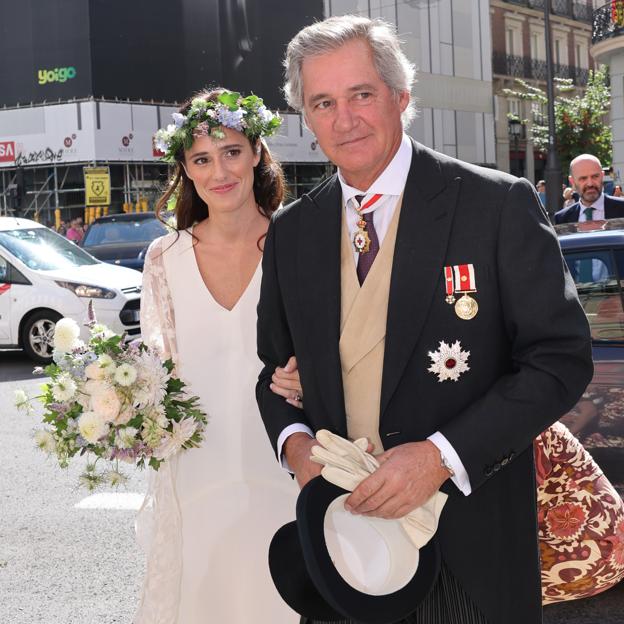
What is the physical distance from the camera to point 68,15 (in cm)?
3822

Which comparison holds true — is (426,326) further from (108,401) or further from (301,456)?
(108,401)

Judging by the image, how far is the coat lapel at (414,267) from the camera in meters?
2.37

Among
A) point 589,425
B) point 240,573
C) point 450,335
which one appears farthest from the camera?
point 589,425

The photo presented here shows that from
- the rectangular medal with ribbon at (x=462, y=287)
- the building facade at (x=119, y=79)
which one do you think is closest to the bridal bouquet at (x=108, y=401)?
the rectangular medal with ribbon at (x=462, y=287)

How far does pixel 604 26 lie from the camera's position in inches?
1196

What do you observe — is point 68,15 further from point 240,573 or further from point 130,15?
point 240,573

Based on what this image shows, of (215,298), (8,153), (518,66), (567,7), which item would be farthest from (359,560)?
(567,7)

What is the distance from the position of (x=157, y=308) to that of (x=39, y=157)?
3468 cm

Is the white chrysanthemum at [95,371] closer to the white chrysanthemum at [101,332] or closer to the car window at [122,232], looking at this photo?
the white chrysanthemum at [101,332]

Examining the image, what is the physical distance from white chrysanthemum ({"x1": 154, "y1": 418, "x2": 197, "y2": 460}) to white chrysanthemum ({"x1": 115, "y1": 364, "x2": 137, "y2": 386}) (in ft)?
0.85

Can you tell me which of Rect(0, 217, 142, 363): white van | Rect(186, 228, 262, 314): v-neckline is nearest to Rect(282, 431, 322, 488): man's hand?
Rect(186, 228, 262, 314): v-neckline

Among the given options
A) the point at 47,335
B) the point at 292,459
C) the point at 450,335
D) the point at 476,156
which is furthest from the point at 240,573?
the point at 476,156

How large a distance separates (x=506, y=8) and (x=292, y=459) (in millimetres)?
53019

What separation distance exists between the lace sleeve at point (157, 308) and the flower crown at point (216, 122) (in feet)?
1.33
